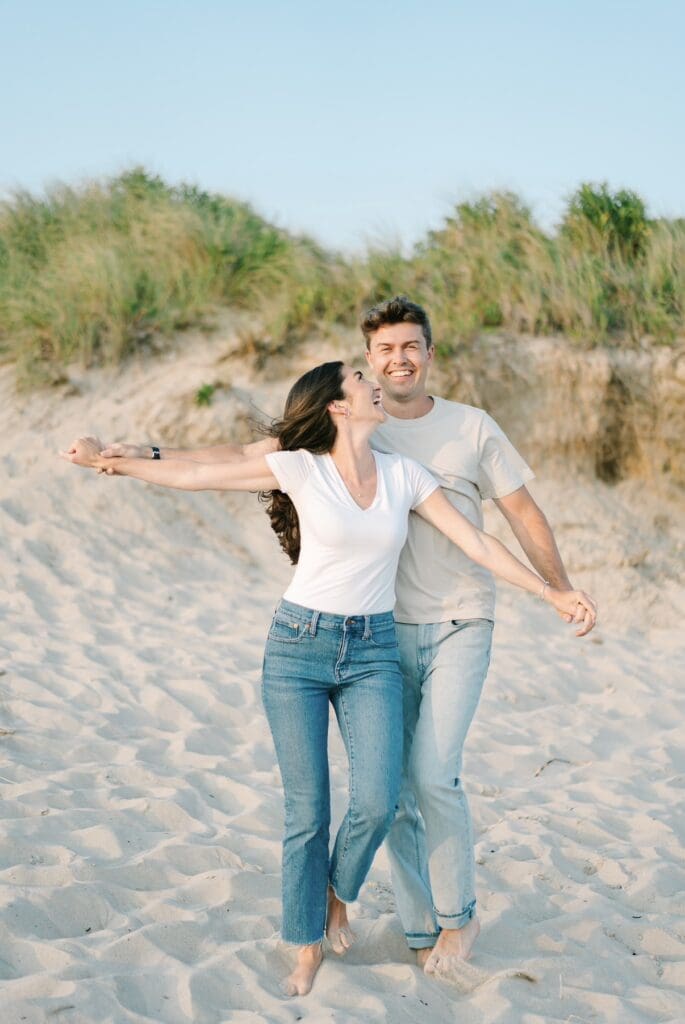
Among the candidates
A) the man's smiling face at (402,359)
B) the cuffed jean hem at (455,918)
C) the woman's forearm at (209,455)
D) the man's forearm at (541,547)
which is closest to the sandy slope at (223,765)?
the cuffed jean hem at (455,918)

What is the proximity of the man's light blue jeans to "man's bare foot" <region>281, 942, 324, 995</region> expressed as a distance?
1.16 ft

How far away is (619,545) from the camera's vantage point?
953 cm

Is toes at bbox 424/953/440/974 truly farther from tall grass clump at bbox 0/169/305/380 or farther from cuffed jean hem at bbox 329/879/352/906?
tall grass clump at bbox 0/169/305/380

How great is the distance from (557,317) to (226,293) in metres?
3.26

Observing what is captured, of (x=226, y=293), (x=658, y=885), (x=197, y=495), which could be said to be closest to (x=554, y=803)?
(x=658, y=885)

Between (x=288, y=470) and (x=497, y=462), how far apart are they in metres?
0.78

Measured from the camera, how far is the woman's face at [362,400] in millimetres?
3650

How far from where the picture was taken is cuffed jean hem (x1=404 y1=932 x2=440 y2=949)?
378cm

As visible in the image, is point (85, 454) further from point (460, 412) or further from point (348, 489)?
point (460, 412)

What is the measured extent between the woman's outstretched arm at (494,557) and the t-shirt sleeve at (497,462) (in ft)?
0.77

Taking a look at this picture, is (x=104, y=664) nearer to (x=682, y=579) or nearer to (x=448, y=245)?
(x=682, y=579)

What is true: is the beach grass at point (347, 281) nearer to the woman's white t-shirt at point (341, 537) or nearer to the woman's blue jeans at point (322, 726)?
the woman's white t-shirt at point (341, 537)

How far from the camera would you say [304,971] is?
141 inches

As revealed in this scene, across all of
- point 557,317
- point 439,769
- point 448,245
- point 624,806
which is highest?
point 448,245
